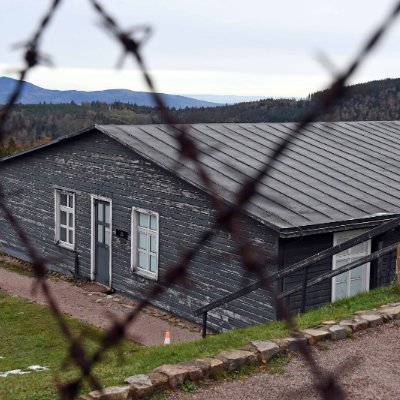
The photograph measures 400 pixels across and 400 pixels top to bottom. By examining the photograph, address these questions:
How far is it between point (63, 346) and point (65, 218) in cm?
635

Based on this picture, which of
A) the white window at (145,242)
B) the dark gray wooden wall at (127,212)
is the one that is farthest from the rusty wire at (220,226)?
the white window at (145,242)

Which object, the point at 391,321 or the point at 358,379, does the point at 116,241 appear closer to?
the point at 391,321

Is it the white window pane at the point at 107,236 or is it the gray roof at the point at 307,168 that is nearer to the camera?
the gray roof at the point at 307,168

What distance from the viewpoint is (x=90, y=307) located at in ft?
51.0

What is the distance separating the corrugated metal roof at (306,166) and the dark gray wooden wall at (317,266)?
0.52 metres

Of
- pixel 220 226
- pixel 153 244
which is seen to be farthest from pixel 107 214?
pixel 220 226

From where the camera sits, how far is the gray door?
17125mm

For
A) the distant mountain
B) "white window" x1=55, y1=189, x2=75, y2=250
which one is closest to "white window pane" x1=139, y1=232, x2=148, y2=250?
"white window" x1=55, y1=189, x2=75, y2=250

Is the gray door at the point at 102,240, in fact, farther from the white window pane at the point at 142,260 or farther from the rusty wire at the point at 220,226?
the rusty wire at the point at 220,226

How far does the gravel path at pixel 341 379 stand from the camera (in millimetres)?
6663

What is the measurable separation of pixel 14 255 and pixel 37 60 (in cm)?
2085

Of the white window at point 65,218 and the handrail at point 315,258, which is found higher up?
the handrail at point 315,258

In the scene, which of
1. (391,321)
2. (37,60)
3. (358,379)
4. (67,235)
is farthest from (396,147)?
(37,60)

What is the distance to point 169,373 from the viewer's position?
22.2 feet
